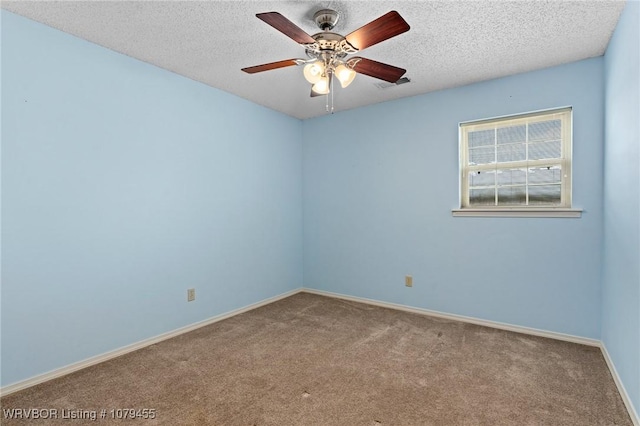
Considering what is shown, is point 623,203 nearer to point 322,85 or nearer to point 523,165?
point 523,165

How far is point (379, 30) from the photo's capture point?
172 cm

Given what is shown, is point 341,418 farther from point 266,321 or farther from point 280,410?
point 266,321

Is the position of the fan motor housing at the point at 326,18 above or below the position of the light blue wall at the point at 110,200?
above

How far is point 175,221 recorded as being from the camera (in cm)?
305

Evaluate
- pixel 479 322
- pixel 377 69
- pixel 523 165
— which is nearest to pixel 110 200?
pixel 377 69

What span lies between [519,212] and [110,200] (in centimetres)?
351

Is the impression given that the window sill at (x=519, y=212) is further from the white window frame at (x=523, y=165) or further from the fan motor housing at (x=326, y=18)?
the fan motor housing at (x=326, y=18)

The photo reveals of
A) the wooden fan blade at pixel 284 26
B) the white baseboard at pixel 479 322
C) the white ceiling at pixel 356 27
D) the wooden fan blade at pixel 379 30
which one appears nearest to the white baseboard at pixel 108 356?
the white baseboard at pixel 479 322

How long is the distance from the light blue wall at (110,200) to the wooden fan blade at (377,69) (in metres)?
1.81

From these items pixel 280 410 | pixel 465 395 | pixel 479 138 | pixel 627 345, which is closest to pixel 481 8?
pixel 479 138

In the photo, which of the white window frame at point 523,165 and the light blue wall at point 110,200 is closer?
the light blue wall at point 110,200

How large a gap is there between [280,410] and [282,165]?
2.98 meters

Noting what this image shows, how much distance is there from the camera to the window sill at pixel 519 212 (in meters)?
2.80

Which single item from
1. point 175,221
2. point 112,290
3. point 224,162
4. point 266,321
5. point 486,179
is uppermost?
point 224,162
